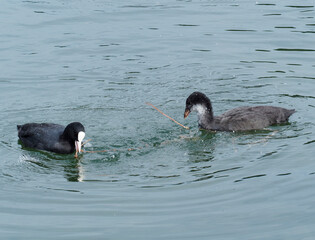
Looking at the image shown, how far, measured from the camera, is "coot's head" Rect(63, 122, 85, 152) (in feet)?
33.6

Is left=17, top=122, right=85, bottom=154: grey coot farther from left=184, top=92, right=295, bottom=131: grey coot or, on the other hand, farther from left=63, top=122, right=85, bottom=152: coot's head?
left=184, top=92, right=295, bottom=131: grey coot

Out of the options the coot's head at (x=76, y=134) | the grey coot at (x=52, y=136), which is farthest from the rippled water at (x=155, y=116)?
the coot's head at (x=76, y=134)

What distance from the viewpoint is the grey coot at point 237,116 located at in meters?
11.4

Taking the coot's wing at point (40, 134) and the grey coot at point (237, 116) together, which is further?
the grey coot at point (237, 116)

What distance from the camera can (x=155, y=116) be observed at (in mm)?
11930

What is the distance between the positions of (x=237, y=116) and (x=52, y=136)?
3063mm

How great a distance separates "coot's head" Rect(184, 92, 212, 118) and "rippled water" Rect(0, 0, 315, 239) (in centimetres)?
41

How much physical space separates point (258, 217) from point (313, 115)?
14.0ft

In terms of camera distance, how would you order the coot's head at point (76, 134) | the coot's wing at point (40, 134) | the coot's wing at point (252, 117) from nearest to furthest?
the coot's head at point (76, 134), the coot's wing at point (40, 134), the coot's wing at point (252, 117)

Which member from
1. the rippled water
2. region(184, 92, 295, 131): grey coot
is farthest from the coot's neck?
the rippled water

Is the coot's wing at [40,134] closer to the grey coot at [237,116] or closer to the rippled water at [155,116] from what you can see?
the rippled water at [155,116]

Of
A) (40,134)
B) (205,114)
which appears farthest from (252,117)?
(40,134)

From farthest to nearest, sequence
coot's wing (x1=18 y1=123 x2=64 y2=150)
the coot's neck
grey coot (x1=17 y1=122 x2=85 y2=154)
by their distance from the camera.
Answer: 1. the coot's neck
2. coot's wing (x1=18 y1=123 x2=64 y2=150)
3. grey coot (x1=17 y1=122 x2=85 y2=154)

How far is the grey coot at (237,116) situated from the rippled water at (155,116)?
216mm
